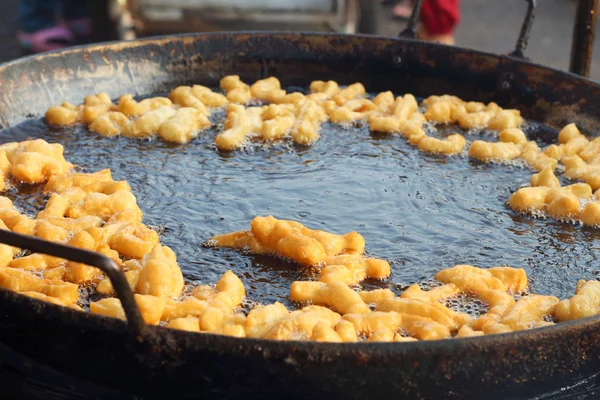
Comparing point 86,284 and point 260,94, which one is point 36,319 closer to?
point 86,284

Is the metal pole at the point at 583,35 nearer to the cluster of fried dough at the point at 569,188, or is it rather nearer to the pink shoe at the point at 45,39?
the cluster of fried dough at the point at 569,188

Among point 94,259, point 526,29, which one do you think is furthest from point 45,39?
point 94,259

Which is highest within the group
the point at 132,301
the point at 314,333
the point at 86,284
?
the point at 132,301

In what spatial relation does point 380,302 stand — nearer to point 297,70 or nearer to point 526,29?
point 526,29

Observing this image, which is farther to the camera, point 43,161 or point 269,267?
point 43,161

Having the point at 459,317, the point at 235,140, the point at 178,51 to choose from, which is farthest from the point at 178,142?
the point at 459,317

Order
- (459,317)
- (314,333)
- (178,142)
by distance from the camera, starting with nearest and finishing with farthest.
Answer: (314,333) → (459,317) → (178,142)

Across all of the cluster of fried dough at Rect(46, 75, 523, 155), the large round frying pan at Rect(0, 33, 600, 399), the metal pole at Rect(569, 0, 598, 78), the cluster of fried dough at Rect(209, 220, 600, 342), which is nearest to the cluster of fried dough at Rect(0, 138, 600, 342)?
the cluster of fried dough at Rect(209, 220, 600, 342)
